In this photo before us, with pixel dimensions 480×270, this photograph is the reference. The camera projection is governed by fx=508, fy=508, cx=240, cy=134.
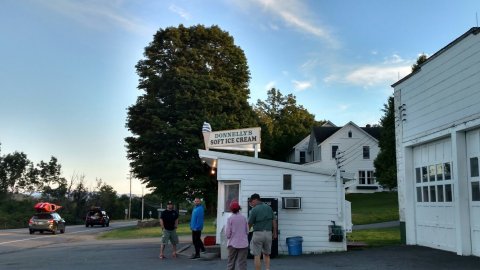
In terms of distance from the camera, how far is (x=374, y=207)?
39.5 meters

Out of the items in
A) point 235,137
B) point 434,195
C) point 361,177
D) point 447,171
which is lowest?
point 434,195

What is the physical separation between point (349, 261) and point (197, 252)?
4.73 m

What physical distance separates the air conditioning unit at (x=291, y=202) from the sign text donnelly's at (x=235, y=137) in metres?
2.65

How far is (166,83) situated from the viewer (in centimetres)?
4100

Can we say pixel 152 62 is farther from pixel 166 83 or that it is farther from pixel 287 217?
pixel 287 217

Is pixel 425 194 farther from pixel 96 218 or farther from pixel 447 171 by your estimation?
pixel 96 218

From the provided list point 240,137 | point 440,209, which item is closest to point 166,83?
point 240,137

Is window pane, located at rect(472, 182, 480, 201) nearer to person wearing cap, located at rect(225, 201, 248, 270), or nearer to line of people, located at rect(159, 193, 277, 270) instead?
line of people, located at rect(159, 193, 277, 270)

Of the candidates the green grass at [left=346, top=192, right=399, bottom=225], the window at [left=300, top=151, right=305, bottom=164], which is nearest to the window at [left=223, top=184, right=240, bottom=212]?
the green grass at [left=346, top=192, right=399, bottom=225]

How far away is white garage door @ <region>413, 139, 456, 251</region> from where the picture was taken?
13.4 m

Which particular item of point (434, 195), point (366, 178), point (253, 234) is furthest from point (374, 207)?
point (253, 234)

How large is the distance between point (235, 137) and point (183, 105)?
22750mm

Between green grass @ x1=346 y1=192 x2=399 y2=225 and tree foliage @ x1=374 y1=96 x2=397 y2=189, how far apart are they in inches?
81.7

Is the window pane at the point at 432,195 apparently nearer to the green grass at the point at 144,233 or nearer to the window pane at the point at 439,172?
the window pane at the point at 439,172
